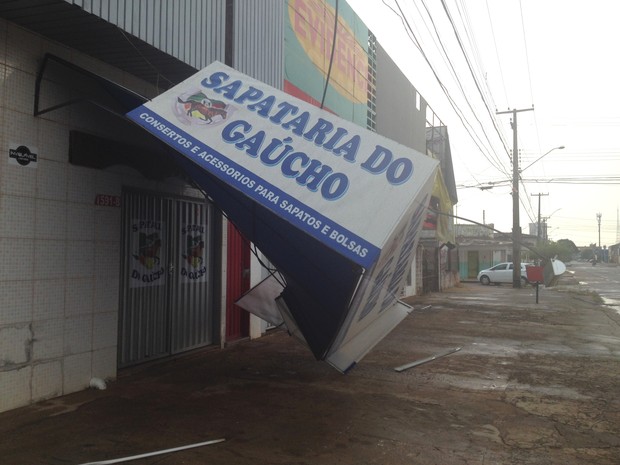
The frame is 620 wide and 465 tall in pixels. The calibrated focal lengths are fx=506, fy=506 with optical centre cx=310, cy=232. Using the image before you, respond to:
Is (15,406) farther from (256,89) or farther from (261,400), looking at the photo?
(256,89)

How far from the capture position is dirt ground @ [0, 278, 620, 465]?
439cm

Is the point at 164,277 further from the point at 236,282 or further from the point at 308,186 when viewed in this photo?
the point at 308,186

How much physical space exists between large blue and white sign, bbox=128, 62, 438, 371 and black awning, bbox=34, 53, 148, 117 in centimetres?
93

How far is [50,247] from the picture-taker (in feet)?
18.8

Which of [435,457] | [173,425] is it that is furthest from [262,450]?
[435,457]

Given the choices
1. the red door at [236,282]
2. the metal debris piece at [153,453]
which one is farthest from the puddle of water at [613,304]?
the metal debris piece at [153,453]

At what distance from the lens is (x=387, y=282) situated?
6.16 m

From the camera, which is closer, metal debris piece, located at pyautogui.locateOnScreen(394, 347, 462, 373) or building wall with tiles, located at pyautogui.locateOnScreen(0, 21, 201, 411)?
building wall with tiles, located at pyautogui.locateOnScreen(0, 21, 201, 411)

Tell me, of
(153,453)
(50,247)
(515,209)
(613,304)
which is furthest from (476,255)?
(153,453)

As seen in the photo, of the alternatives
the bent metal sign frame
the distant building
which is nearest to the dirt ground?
the bent metal sign frame

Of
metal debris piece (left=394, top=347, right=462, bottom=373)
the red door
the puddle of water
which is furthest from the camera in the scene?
the puddle of water

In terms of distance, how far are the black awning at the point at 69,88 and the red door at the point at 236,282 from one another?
361 cm

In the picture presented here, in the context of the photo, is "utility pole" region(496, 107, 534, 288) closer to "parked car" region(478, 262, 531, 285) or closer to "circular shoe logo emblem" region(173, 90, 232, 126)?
"parked car" region(478, 262, 531, 285)

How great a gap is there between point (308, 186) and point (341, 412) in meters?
2.62
